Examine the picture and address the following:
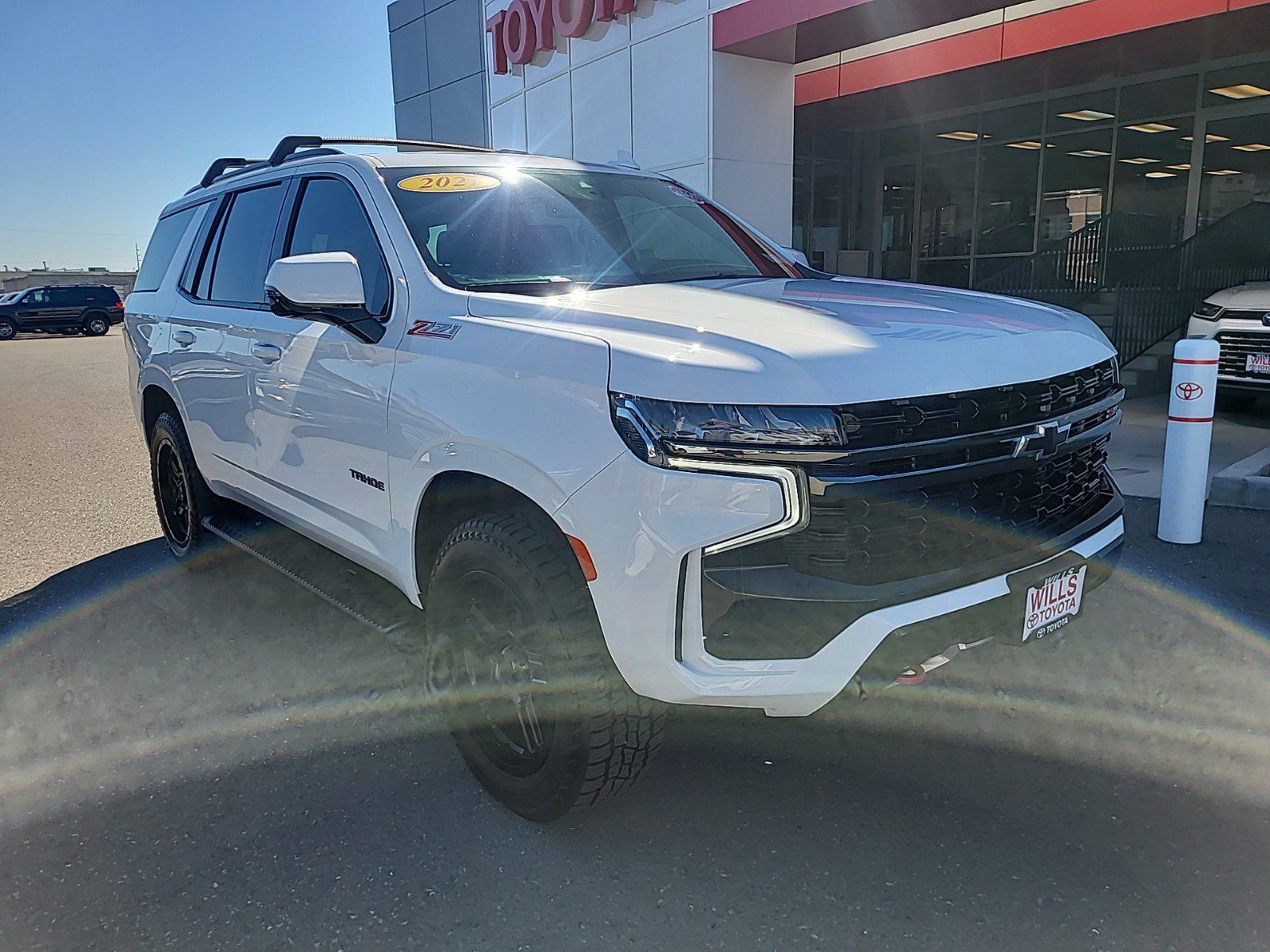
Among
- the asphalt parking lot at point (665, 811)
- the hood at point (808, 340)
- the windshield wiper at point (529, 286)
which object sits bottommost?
the asphalt parking lot at point (665, 811)

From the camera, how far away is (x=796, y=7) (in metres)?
9.24

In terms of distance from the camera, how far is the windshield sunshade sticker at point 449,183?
3262 mm

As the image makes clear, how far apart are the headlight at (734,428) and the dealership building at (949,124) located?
268 centimetres

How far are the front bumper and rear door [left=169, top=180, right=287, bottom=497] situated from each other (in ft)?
7.48

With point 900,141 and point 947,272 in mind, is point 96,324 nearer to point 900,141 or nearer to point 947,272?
point 900,141

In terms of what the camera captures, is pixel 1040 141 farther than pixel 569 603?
Yes

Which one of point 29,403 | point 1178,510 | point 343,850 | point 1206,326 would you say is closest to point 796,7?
point 1206,326

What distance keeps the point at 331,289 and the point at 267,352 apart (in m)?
1.01

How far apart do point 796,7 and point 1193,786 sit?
8.55 m

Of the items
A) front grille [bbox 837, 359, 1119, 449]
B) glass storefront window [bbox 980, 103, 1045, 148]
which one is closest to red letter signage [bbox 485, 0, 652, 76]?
glass storefront window [bbox 980, 103, 1045, 148]

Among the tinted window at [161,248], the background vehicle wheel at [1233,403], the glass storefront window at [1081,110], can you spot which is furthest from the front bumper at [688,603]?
the glass storefront window at [1081,110]

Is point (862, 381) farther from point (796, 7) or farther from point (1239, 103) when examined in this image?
point (1239, 103)

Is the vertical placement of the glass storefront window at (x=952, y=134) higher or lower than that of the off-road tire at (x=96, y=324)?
higher

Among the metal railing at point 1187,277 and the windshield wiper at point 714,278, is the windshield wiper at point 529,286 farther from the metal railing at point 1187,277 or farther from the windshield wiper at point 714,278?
the metal railing at point 1187,277
